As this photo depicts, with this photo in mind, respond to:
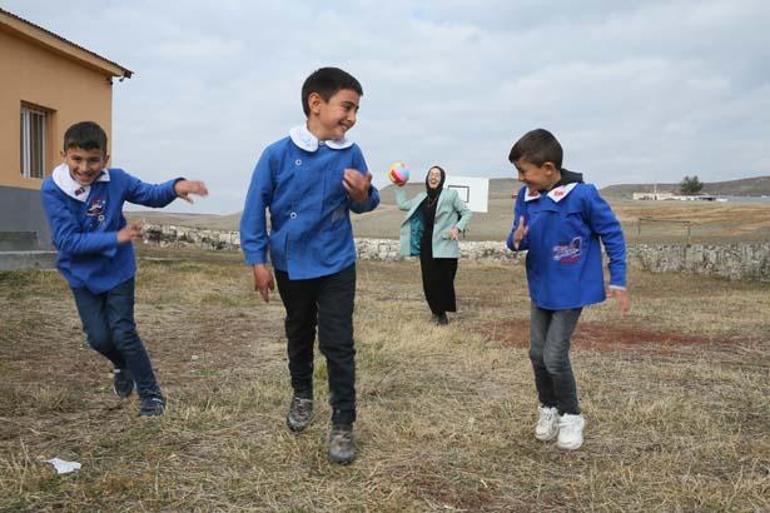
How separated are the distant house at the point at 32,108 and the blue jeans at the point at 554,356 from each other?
10.9m

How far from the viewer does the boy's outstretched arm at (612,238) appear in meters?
3.52

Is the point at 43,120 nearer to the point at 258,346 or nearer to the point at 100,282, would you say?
the point at 258,346

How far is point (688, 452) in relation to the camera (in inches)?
136

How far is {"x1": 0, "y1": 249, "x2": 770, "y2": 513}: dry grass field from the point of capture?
2861mm

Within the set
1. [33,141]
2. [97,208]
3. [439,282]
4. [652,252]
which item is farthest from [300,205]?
[652,252]

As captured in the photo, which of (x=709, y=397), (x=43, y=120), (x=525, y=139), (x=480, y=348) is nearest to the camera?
(x=525, y=139)

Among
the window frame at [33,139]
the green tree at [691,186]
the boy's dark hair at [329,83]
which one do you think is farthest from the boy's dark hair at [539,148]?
the green tree at [691,186]

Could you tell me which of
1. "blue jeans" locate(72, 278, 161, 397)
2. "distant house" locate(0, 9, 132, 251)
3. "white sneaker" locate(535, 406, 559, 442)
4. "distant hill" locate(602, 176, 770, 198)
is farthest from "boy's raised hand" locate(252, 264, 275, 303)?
"distant hill" locate(602, 176, 770, 198)

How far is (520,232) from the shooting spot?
3.66 meters

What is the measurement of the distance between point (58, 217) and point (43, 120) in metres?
11.7

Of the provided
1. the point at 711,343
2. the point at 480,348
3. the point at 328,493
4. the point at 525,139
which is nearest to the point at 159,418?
the point at 328,493

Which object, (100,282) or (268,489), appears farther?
(100,282)

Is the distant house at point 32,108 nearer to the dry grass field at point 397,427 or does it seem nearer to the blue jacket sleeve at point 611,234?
the dry grass field at point 397,427

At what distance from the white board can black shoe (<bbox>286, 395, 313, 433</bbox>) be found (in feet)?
49.5
